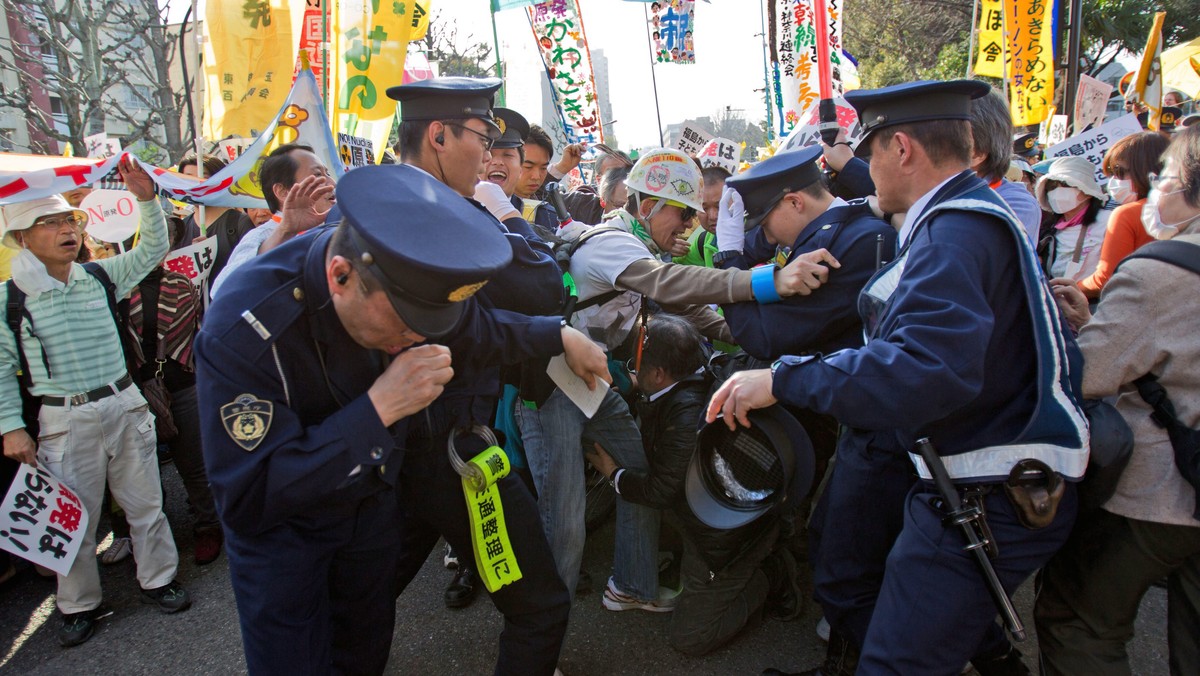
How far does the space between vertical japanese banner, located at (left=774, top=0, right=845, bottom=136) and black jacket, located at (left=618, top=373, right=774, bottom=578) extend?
5736 mm

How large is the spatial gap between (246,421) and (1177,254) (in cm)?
253

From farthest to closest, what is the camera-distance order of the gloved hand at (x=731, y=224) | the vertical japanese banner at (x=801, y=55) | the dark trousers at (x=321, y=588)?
the vertical japanese banner at (x=801, y=55) → the gloved hand at (x=731, y=224) → the dark trousers at (x=321, y=588)

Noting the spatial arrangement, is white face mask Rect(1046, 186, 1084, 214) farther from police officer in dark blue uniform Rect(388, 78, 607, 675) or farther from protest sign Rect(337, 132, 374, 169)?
A: protest sign Rect(337, 132, 374, 169)

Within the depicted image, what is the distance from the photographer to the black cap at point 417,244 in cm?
151

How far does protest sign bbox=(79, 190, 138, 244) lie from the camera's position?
485 centimetres

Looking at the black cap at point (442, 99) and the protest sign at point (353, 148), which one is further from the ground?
the black cap at point (442, 99)

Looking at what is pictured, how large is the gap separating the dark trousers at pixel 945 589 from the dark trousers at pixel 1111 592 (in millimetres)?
251

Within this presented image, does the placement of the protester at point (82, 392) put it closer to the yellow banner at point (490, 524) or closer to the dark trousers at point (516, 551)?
the dark trousers at point (516, 551)

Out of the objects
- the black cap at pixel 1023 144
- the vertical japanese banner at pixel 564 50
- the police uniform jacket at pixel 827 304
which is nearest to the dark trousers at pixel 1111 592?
the police uniform jacket at pixel 827 304

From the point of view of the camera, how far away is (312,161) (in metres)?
3.50

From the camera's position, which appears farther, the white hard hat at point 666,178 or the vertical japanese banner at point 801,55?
the vertical japanese banner at point 801,55

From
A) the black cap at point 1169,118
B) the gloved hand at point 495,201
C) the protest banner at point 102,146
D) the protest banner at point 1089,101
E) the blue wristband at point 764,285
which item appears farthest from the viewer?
the protest banner at point 1089,101

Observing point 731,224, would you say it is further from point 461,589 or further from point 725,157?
point 725,157

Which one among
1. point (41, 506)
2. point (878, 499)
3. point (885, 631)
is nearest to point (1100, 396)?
point (878, 499)
